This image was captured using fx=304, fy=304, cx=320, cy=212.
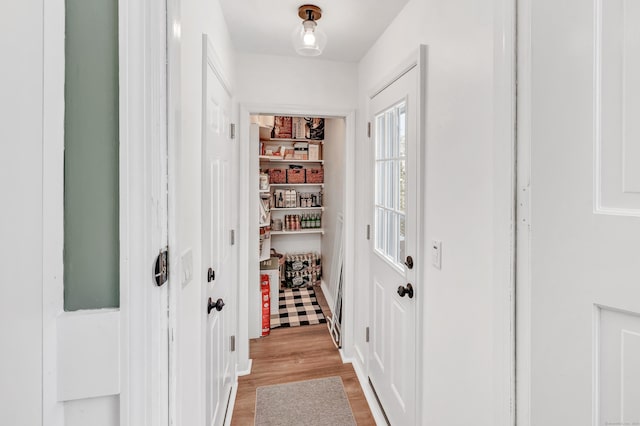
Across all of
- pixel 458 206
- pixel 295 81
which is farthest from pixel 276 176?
pixel 458 206

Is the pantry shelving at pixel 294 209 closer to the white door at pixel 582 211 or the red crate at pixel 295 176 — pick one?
the red crate at pixel 295 176

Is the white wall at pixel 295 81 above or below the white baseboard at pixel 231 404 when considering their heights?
above

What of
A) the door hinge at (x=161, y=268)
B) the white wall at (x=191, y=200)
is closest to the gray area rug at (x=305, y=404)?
the white wall at (x=191, y=200)

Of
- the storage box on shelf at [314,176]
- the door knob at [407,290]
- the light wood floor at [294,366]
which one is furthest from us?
the storage box on shelf at [314,176]

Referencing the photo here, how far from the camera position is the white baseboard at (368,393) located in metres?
1.80

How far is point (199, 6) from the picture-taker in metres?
1.25

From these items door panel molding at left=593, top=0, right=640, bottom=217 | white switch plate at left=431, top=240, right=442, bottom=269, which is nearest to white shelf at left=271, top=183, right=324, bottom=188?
white switch plate at left=431, top=240, right=442, bottom=269

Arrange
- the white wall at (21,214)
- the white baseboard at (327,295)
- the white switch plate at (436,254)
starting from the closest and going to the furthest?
the white wall at (21,214) → the white switch plate at (436,254) → the white baseboard at (327,295)

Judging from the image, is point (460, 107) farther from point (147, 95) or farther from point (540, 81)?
point (147, 95)

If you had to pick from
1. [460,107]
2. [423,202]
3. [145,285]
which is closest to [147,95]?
[145,285]

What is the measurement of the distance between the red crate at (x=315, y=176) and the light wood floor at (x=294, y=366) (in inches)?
74.4

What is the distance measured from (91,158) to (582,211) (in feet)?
3.22

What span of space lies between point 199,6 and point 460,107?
1.12 metres

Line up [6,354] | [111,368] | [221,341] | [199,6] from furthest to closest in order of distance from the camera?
[221,341]
[199,6]
[111,368]
[6,354]
